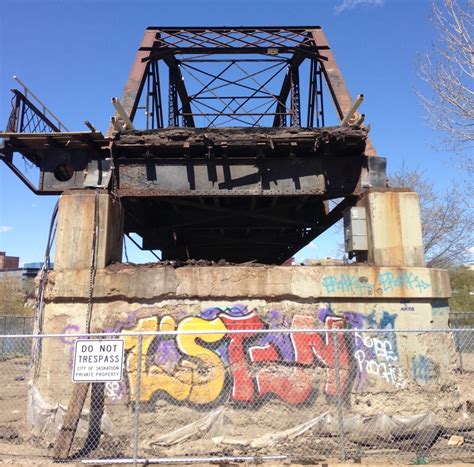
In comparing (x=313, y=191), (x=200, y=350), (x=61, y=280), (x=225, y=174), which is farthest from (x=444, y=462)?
(x=61, y=280)

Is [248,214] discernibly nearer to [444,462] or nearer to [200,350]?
[200,350]

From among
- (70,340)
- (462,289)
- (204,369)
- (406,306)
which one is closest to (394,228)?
(406,306)

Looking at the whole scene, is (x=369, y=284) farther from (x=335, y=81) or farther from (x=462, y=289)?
(x=462, y=289)

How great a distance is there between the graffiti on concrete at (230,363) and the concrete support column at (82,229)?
163cm

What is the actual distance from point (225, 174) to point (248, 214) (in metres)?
2.72

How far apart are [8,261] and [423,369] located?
4742 inches

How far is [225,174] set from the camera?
9.62m

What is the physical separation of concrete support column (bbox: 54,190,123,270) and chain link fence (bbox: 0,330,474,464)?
152 centimetres

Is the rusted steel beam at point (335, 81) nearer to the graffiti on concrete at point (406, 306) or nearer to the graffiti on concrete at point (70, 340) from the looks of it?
the graffiti on concrete at point (406, 306)

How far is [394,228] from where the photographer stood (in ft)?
29.7

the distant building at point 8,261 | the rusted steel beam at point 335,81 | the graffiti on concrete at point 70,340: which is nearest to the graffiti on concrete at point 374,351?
the rusted steel beam at point 335,81

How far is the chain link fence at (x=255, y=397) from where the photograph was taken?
25.8ft

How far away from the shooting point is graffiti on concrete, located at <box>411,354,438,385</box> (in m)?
8.35

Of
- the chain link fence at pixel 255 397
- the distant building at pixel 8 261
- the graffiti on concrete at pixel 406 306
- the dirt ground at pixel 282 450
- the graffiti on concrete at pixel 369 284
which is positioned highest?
the distant building at pixel 8 261
